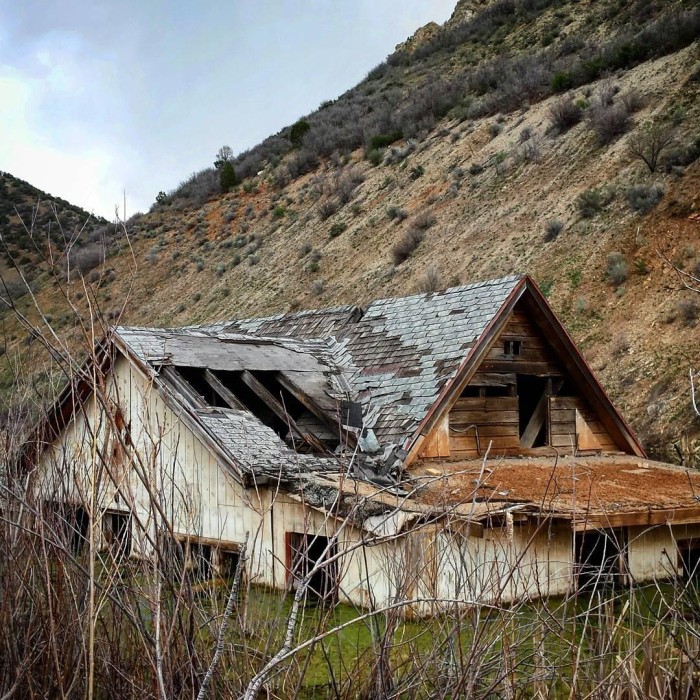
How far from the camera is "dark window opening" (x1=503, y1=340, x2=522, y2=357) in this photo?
1394 centimetres

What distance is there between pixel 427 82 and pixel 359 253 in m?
20.1

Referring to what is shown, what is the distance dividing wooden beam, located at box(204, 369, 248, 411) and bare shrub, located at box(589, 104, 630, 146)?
2074cm

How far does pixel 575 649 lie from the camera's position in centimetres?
437

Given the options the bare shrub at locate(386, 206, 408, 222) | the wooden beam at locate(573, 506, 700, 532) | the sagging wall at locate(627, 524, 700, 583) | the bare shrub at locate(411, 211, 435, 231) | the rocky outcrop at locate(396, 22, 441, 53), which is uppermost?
the rocky outcrop at locate(396, 22, 441, 53)

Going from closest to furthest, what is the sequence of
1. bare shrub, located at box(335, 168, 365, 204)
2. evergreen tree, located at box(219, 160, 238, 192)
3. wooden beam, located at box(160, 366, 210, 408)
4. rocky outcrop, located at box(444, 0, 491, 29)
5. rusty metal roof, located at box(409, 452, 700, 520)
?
rusty metal roof, located at box(409, 452, 700, 520) < wooden beam, located at box(160, 366, 210, 408) < bare shrub, located at box(335, 168, 365, 204) < evergreen tree, located at box(219, 160, 238, 192) < rocky outcrop, located at box(444, 0, 491, 29)

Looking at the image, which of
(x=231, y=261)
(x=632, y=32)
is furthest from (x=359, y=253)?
(x=632, y=32)

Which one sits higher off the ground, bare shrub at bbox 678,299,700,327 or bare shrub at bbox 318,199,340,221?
bare shrub at bbox 318,199,340,221

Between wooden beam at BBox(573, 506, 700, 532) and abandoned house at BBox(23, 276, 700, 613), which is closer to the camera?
wooden beam at BBox(573, 506, 700, 532)

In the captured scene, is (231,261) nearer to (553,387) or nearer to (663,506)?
(553,387)

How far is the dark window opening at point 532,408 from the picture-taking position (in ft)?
47.5

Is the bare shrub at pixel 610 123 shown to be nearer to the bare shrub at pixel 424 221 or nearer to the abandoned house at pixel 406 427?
the bare shrub at pixel 424 221

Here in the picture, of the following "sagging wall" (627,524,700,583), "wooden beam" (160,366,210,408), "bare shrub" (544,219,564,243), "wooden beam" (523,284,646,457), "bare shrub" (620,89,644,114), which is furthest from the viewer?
"bare shrub" (620,89,644,114)

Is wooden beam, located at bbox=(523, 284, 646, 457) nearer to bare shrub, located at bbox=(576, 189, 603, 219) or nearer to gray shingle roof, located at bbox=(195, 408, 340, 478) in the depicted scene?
gray shingle roof, located at bbox=(195, 408, 340, 478)

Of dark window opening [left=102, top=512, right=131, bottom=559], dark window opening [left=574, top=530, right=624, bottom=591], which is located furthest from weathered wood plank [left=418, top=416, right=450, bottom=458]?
dark window opening [left=102, top=512, right=131, bottom=559]
